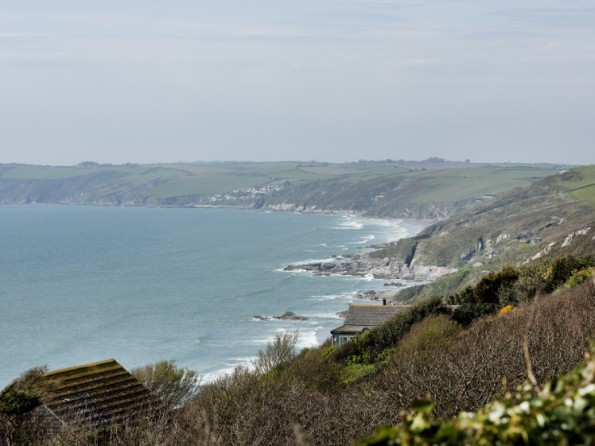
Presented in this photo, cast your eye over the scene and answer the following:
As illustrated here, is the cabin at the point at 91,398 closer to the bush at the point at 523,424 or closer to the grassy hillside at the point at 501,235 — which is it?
the bush at the point at 523,424

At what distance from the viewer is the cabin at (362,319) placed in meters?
48.9

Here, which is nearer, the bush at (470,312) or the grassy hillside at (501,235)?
the bush at (470,312)

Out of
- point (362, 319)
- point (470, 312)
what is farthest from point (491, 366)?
point (362, 319)

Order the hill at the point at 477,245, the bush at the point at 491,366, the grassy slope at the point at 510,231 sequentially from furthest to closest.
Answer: the hill at the point at 477,245 → the grassy slope at the point at 510,231 → the bush at the point at 491,366

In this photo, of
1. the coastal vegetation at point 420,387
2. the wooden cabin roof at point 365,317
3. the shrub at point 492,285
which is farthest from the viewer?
the wooden cabin roof at point 365,317

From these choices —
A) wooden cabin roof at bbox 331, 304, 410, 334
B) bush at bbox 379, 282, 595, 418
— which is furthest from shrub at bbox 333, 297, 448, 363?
bush at bbox 379, 282, 595, 418

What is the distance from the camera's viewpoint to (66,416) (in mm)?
20422

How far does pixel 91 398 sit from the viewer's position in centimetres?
2166

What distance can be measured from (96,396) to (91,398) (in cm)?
17

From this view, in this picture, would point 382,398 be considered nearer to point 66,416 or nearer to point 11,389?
point 66,416

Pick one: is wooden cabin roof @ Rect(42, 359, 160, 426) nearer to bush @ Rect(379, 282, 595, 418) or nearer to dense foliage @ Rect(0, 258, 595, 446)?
dense foliage @ Rect(0, 258, 595, 446)

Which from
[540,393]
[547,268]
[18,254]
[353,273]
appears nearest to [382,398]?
[540,393]

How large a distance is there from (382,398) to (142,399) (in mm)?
6302

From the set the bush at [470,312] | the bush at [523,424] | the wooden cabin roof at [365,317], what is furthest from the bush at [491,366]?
the wooden cabin roof at [365,317]
